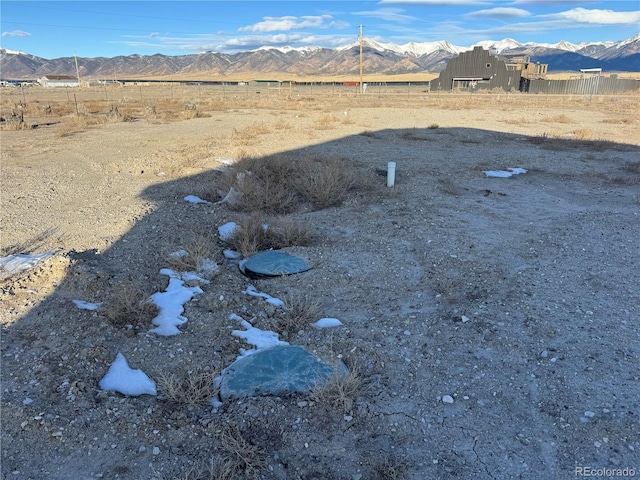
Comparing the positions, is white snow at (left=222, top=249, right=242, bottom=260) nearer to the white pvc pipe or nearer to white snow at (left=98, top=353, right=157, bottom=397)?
white snow at (left=98, top=353, right=157, bottom=397)

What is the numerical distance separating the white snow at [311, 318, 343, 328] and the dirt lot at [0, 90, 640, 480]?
0.45ft

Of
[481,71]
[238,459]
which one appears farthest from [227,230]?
[481,71]

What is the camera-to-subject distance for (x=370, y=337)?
437cm

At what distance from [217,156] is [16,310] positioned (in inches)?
343

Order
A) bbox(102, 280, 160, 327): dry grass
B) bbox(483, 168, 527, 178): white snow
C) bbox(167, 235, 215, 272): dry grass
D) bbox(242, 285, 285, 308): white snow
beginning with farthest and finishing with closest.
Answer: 1. bbox(483, 168, 527, 178): white snow
2. bbox(167, 235, 215, 272): dry grass
3. bbox(242, 285, 285, 308): white snow
4. bbox(102, 280, 160, 327): dry grass

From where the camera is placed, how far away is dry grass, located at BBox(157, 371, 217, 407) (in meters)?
3.46

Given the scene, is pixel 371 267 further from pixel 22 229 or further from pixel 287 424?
pixel 22 229

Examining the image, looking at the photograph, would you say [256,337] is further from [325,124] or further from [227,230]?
[325,124]

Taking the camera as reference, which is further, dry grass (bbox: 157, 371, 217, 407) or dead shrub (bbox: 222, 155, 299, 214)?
dead shrub (bbox: 222, 155, 299, 214)

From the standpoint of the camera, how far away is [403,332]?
443 cm

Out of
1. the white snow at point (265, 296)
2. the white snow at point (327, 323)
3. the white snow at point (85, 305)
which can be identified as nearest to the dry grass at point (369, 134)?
the white snow at point (265, 296)

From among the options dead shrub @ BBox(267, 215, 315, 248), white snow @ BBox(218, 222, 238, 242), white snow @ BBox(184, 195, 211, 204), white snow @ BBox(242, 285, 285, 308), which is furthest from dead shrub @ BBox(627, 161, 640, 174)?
white snow @ BBox(242, 285, 285, 308)

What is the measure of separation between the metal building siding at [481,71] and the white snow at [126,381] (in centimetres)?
6590

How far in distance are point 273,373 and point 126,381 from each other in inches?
46.5
